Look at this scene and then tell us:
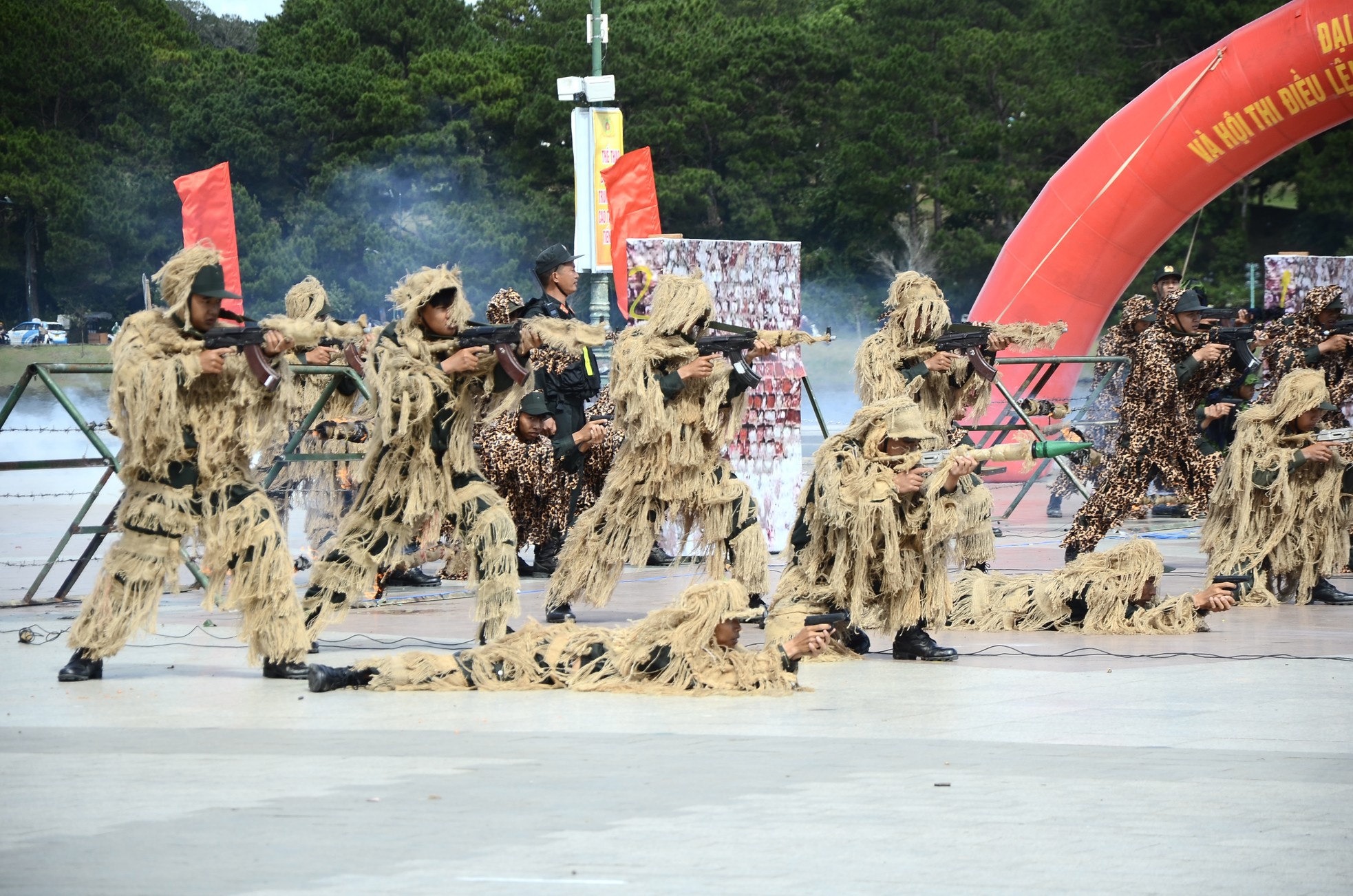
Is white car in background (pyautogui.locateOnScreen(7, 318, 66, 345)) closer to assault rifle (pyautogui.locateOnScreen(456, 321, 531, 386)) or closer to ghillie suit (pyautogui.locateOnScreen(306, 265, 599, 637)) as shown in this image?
ghillie suit (pyautogui.locateOnScreen(306, 265, 599, 637))

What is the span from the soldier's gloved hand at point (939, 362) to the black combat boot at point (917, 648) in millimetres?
1995

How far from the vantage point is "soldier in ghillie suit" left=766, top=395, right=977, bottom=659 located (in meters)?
8.07

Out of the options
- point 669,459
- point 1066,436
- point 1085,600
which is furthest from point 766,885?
point 1066,436

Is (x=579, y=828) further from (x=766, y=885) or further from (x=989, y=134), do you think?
(x=989, y=134)

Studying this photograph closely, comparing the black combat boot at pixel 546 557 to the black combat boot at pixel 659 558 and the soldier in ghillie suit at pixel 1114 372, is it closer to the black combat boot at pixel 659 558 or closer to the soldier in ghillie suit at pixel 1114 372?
the black combat boot at pixel 659 558

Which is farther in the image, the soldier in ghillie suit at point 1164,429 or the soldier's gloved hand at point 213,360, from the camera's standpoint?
the soldier in ghillie suit at point 1164,429

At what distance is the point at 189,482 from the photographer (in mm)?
7695

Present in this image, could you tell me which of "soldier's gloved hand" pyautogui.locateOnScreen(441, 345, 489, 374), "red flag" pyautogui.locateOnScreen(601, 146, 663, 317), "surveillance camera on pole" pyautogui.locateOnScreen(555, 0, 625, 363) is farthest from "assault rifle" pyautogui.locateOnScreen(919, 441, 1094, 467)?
"surveillance camera on pole" pyautogui.locateOnScreen(555, 0, 625, 363)

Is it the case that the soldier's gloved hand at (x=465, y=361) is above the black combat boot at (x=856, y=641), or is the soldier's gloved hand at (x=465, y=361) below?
above

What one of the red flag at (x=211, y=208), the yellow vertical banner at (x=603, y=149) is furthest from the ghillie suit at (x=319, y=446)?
the yellow vertical banner at (x=603, y=149)

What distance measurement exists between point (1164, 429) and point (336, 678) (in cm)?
612

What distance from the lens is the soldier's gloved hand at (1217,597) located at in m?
8.91

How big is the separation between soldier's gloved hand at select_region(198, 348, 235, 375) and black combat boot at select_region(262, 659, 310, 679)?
4.24 ft

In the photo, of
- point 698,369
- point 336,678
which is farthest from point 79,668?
point 698,369
